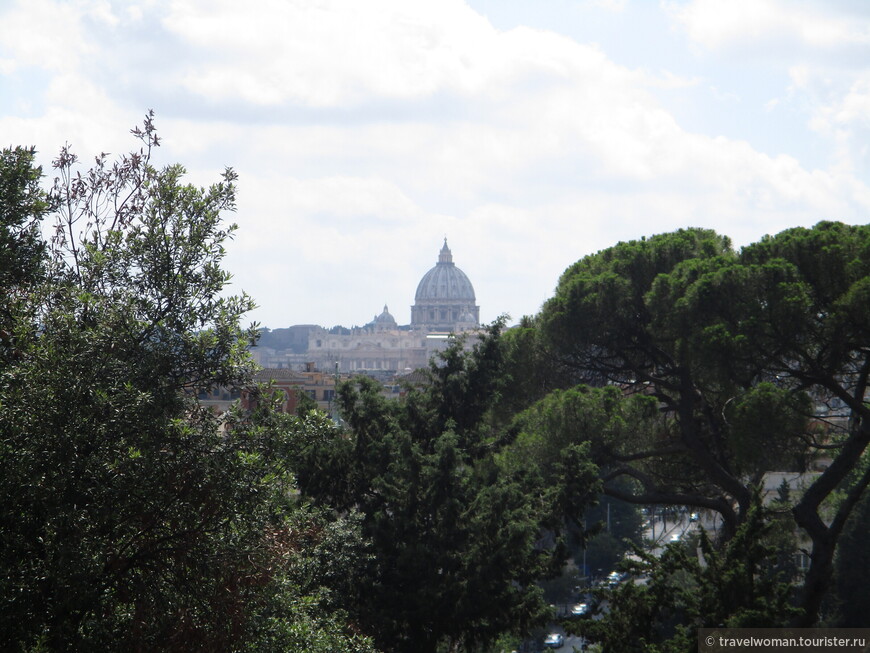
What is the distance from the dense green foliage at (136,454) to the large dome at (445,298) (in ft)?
588

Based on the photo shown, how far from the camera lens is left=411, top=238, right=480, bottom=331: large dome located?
617 ft

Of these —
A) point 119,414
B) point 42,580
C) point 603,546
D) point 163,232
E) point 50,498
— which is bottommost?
point 603,546

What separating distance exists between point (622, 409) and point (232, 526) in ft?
32.0

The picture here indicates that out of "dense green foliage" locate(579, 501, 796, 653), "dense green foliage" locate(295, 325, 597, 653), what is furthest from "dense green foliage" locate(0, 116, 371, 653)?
"dense green foliage" locate(295, 325, 597, 653)

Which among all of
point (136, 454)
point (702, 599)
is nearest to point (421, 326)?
point (702, 599)

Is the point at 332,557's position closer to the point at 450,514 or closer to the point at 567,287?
the point at 450,514

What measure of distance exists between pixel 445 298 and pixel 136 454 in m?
185

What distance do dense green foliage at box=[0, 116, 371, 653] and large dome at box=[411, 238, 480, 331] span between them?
17916 cm

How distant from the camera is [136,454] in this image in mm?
5738

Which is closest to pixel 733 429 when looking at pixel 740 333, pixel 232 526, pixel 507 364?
pixel 740 333

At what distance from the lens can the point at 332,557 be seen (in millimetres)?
11648

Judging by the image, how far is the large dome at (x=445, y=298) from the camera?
18800cm

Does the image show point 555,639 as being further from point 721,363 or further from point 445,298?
point 445,298

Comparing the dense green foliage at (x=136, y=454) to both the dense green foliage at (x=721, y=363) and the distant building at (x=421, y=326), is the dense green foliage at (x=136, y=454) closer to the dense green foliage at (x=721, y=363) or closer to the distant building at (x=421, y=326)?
the dense green foliage at (x=721, y=363)
